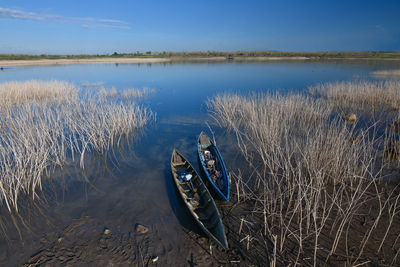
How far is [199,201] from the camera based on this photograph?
19.3ft

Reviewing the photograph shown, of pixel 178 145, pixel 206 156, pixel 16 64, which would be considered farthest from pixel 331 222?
pixel 16 64

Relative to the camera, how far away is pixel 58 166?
8.27 meters

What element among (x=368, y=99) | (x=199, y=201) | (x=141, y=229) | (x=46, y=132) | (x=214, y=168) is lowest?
(x=141, y=229)

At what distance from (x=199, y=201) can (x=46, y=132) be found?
755 cm

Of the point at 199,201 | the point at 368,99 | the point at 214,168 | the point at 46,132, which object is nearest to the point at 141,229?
the point at 199,201

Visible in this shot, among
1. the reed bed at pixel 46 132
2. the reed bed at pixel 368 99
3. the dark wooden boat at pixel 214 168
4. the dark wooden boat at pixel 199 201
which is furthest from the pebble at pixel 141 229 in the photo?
the reed bed at pixel 368 99

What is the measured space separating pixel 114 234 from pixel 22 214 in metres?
2.95

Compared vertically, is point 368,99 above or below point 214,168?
above

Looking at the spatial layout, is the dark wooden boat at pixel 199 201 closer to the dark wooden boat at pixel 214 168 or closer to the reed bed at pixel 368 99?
the dark wooden boat at pixel 214 168

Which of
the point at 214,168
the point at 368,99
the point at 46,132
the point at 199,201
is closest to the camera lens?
the point at 199,201

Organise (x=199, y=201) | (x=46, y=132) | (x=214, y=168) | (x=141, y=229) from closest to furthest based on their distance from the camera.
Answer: (x=141, y=229) < (x=199, y=201) < (x=214, y=168) < (x=46, y=132)

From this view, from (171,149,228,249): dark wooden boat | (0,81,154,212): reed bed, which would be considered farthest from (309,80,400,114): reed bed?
(0,81,154,212): reed bed

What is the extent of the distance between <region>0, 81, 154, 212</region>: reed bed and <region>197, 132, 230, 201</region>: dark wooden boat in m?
4.54

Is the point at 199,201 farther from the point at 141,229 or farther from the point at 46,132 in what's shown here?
the point at 46,132
